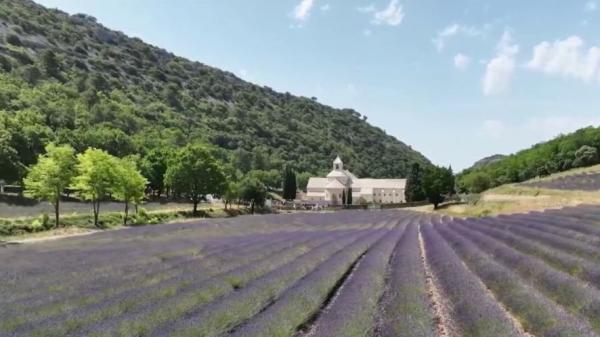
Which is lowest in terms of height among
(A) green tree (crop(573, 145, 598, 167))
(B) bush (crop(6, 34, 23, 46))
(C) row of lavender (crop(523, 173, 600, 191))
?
(C) row of lavender (crop(523, 173, 600, 191))

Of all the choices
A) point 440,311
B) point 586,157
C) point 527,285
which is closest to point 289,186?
point 586,157

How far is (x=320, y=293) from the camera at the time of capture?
12992 millimetres

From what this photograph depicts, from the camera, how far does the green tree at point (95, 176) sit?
50000mm

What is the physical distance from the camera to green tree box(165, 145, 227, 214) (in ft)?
238

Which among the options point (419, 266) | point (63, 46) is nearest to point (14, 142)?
point (419, 266)

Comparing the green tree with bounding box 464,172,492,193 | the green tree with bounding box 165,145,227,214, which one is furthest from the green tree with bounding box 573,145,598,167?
the green tree with bounding box 165,145,227,214

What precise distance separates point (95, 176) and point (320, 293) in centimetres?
4317

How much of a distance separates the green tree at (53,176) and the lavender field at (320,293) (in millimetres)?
26425

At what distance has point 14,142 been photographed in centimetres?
6862

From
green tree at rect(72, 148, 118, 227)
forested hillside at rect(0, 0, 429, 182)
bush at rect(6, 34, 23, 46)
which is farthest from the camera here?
bush at rect(6, 34, 23, 46)

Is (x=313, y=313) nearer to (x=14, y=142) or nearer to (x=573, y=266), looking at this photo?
(x=573, y=266)

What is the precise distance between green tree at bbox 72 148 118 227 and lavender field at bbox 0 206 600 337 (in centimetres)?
2970

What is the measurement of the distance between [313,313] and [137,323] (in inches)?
148

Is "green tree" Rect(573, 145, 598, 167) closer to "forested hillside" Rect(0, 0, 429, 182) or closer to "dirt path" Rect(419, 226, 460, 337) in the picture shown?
"forested hillside" Rect(0, 0, 429, 182)
